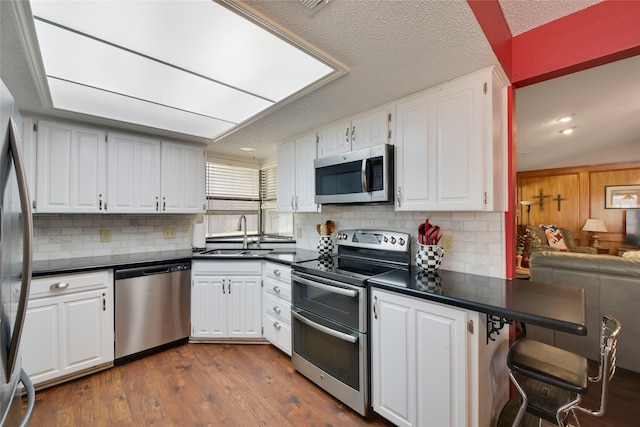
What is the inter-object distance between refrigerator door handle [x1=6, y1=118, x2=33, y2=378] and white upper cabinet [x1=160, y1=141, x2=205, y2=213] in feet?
7.27

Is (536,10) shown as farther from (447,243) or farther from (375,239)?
(375,239)

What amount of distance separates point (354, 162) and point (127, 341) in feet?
8.38

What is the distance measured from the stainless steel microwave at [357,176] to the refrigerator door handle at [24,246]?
178 centimetres

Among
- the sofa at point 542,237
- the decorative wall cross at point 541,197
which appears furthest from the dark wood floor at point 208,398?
the decorative wall cross at point 541,197

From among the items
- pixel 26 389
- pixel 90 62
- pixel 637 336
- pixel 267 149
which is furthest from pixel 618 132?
pixel 26 389

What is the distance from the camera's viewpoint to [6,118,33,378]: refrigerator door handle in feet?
2.53

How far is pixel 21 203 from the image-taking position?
0.83m

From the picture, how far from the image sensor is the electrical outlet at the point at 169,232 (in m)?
3.18

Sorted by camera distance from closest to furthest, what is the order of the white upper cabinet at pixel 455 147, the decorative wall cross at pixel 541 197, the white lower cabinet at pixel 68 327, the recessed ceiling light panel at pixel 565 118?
1. the white upper cabinet at pixel 455 147
2. the white lower cabinet at pixel 68 327
3. the recessed ceiling light panel at pixel 565 118
4. the decorative wall cross at pixel 541 197

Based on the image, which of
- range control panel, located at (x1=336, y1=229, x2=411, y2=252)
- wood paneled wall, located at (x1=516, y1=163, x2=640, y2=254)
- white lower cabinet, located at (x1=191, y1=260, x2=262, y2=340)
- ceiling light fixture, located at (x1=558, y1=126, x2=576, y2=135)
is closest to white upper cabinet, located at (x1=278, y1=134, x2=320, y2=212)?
range control panel, located at (x1=336, y1=229, x2=411, y2=252)

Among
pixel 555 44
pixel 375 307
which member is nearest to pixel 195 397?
pixel 375 307

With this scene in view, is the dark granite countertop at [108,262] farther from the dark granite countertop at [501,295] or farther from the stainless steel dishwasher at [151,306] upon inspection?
the dark granite countertop at [501,295]

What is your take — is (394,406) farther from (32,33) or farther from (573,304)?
(32,33)

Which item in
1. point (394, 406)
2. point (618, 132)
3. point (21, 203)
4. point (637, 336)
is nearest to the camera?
point (21, 203)
